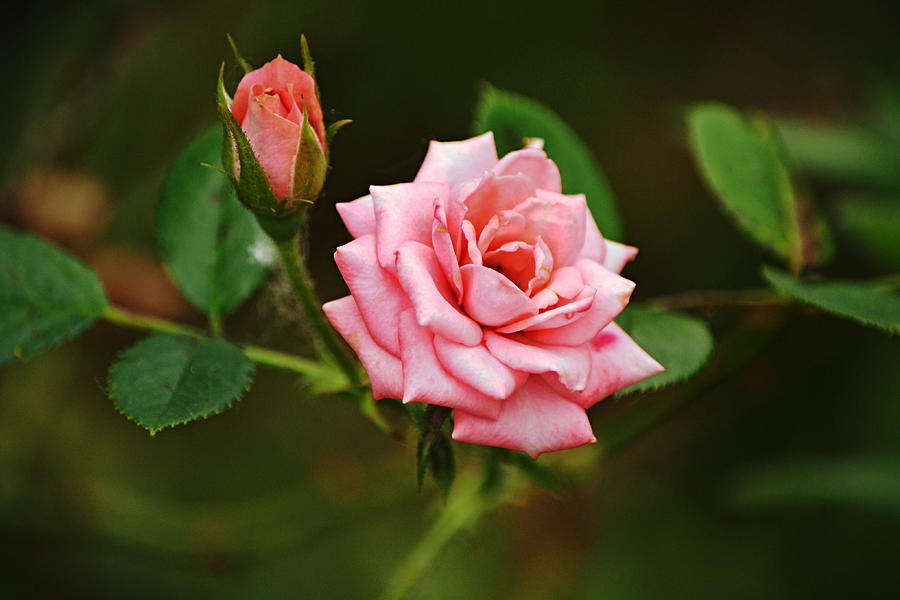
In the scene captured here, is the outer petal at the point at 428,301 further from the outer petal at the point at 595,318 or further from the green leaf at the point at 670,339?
the green leaf at the point at 670,339

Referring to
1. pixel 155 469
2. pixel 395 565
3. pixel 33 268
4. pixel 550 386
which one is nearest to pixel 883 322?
pixel 550 386

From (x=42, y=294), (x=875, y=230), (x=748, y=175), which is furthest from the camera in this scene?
(x=875, y=230)

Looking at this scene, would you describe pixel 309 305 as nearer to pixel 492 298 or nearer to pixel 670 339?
pixel 492 298

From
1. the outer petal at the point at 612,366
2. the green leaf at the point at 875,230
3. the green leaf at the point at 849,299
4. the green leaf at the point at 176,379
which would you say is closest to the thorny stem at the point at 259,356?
the green leaf at the point at 176,379

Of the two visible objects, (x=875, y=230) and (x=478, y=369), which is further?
(x=875, y=230)

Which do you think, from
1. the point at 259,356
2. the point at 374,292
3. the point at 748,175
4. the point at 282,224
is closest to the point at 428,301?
the point at 374,292

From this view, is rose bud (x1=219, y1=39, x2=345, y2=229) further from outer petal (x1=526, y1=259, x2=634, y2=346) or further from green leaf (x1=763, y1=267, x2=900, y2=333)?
green leaf (x1=763, y1=267, x2=900, y2=333)
